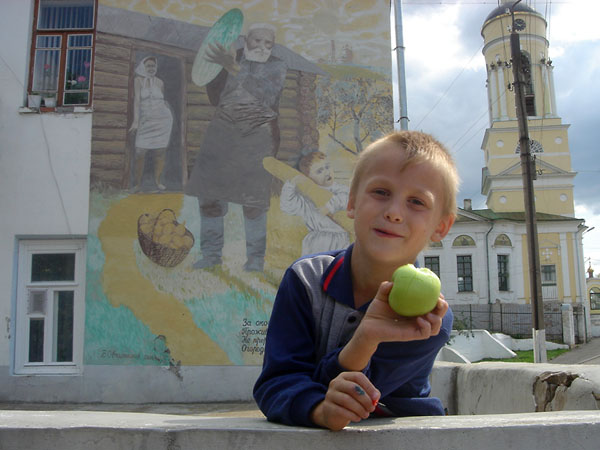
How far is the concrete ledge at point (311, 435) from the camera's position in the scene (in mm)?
1223

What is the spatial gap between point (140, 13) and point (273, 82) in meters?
3.04

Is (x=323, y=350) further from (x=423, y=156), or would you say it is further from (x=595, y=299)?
(x=595, y=299)

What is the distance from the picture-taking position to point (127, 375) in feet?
31.9

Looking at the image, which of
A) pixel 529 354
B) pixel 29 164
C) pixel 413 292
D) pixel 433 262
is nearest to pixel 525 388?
pixel 413 292

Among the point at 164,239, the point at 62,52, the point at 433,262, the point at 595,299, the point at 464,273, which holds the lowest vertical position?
the point at 595,299

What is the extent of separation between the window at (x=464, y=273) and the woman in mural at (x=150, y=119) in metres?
25.8

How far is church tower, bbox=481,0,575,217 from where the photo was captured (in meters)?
37.5

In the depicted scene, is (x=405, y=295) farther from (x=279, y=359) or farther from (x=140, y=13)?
(x=140, y=13)

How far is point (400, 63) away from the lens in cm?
1159

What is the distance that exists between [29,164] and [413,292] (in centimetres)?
1042

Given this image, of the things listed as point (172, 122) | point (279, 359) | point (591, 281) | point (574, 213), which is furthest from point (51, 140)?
point (591, 281)
